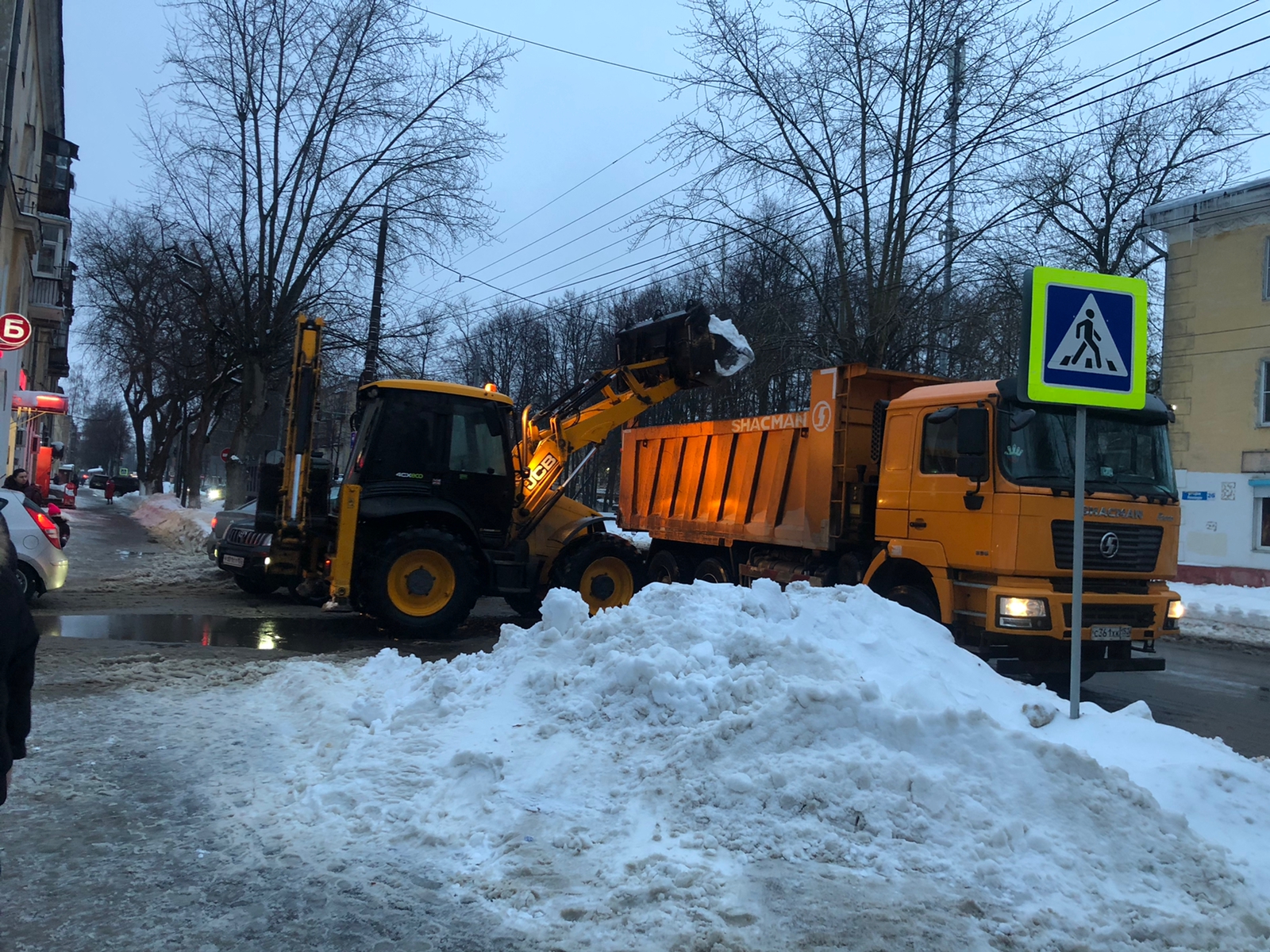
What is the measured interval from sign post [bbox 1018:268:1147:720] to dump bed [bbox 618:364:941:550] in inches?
167

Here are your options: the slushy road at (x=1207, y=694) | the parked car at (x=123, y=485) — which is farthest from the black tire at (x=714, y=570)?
the parked car at (x=123, y=485)

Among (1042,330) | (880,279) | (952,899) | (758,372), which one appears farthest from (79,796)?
(758,372)

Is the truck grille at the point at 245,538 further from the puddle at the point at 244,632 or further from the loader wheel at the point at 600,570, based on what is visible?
the loader wheel at the point at 600,570

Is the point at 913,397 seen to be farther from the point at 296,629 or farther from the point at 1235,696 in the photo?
the point at 296,629

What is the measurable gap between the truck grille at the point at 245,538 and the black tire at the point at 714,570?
5.87 metres

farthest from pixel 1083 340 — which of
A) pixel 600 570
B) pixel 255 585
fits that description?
pixel 255 585

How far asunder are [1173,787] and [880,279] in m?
14.5

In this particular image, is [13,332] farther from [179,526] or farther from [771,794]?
[771,794]

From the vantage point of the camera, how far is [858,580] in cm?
1038

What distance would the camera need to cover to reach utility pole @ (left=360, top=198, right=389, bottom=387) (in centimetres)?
2217

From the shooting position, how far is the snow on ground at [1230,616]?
51.1ft

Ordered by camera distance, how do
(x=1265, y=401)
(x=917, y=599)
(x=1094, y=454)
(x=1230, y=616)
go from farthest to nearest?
(x=1265, y=401) → (x=1230, y=616) → (x=917, y=599) → (x=1094, y=454)

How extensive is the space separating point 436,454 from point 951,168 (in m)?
12.2

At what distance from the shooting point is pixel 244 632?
10.9m
